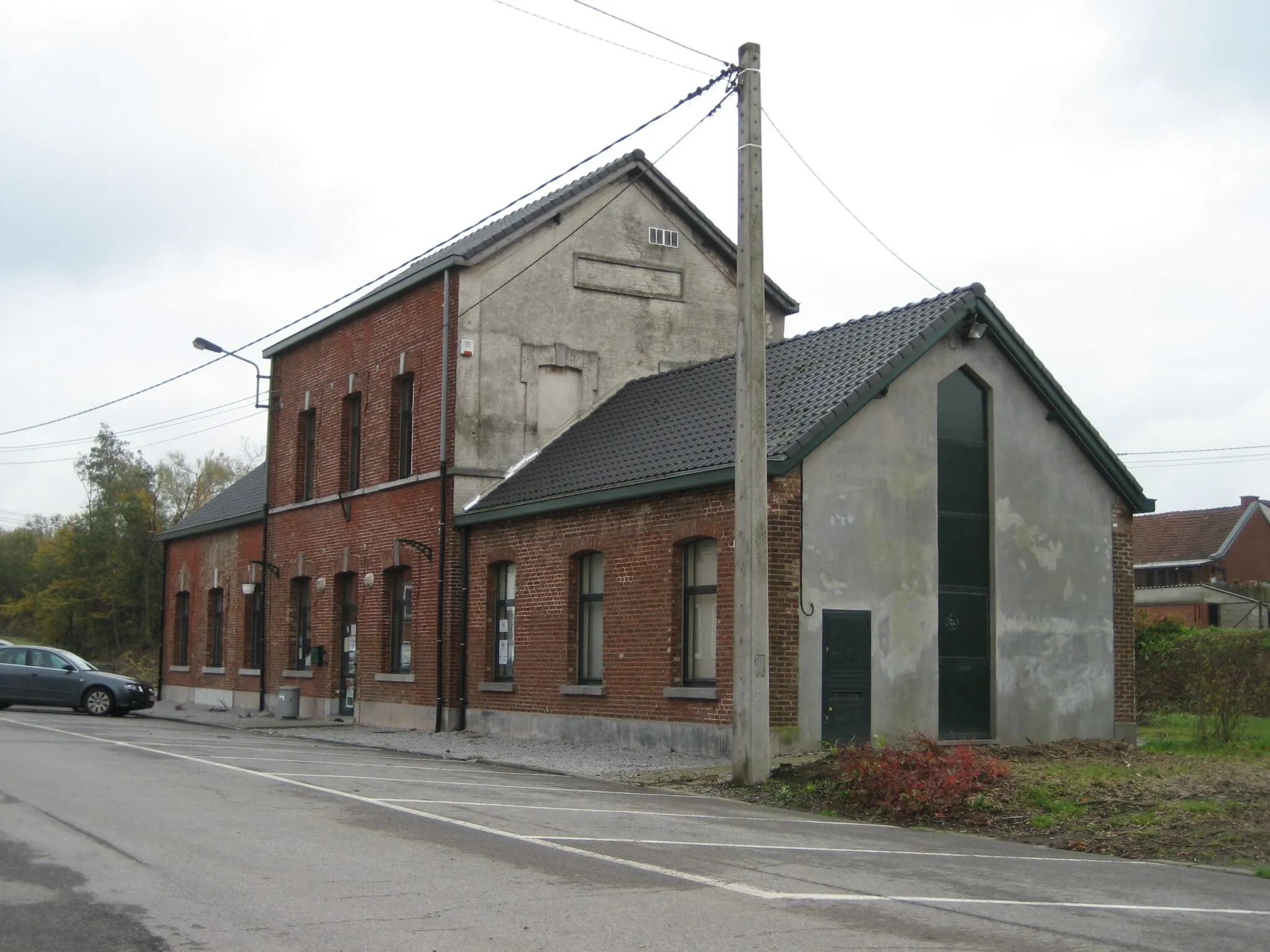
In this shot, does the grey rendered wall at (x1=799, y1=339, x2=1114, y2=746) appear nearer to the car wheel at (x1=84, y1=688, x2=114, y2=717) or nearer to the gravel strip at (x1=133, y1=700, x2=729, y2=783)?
the gravel strip at (x1=133, y1=700, x2=729, y2=783)

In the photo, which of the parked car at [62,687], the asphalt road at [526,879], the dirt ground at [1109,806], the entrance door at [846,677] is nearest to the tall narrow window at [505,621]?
the entrance door at [846,677]

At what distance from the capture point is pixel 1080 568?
20.6 meters

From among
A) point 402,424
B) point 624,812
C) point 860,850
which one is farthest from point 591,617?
point 860,850

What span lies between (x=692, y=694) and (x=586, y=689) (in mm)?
2662

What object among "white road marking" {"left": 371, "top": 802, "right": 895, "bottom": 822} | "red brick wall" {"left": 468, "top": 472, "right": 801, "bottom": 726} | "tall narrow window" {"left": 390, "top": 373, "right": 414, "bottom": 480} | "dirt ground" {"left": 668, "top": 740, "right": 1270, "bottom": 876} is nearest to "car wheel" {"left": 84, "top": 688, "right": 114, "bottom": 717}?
"tall narrow window" {"left": 390, "top": 373, "right": 414, "bottom": 480}

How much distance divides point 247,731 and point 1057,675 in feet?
45.9

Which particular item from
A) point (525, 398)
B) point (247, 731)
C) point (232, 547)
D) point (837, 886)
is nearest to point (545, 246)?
point (525, 398)

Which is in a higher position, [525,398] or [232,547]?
[525,398]

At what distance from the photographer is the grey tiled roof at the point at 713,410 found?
18.4 m

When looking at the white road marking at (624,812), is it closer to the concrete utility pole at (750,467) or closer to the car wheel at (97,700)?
the concrete utility pole at (750,467)

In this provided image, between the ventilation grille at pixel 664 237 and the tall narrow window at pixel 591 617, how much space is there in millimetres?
7843

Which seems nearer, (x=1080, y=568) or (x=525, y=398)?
(x=1080, y=568)

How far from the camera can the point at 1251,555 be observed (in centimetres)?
6056

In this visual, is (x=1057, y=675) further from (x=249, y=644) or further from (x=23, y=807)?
(x=249, y=644)
